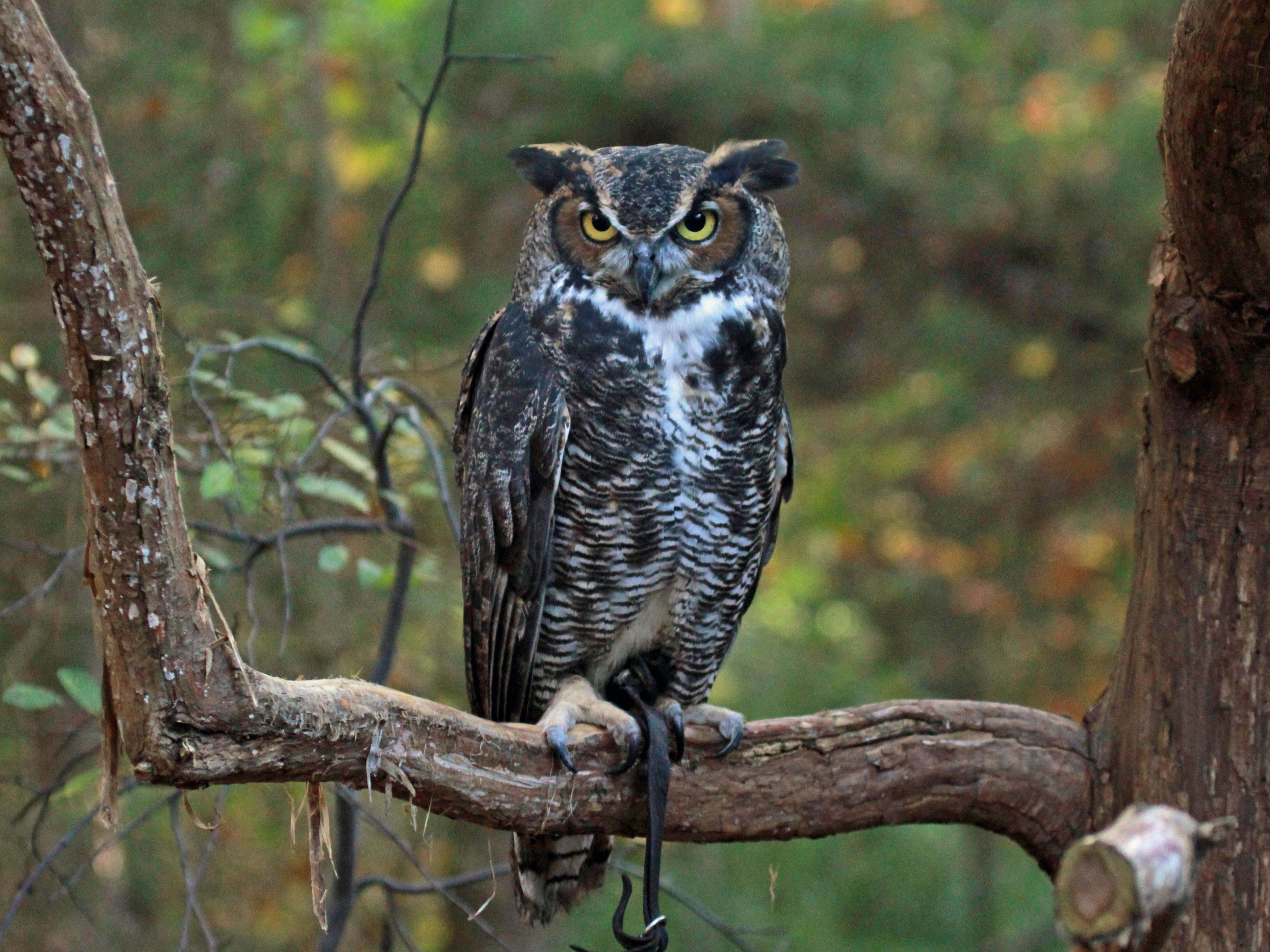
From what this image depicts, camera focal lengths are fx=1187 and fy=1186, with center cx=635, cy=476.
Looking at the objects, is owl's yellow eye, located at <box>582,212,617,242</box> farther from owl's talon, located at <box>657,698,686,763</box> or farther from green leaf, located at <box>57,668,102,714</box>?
green leaf, located at <box>57,668,102,714</box>

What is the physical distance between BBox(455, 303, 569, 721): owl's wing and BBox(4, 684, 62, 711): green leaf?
2.41 feet

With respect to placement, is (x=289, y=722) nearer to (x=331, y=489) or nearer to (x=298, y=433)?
(x=331, y=489)

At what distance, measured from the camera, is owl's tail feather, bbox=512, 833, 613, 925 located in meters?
2.29

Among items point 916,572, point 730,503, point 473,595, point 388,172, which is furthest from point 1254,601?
point 916,572

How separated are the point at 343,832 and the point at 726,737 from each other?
0.90 metres

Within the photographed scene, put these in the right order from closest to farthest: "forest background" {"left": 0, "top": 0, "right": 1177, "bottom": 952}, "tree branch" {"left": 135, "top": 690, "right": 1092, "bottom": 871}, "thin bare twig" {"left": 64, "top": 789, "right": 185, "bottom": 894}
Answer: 1. "tree branch" {"left": 135, "top": 690, "right": 1092, "bottom": 871}
2. "thin bare twig" {"left": 64, "top": 789, "right": 185, "bottom": 894}
3. "forest background" {"left": 0, "top": 0, "right": 1177, "bottom": 952}

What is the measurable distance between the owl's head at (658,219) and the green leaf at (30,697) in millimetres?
1113

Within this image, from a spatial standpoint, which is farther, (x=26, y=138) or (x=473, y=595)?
(x=473, y=595)

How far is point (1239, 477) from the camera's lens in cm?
200

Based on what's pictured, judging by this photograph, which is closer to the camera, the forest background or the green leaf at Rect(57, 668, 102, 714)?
the green leaf at Rect(57, 668, 102, 714)

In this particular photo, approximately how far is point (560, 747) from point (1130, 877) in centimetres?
113

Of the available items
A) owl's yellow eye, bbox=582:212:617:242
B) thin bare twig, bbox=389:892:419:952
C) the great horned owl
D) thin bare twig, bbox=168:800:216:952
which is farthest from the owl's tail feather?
owl's yellow eye, bbox=582:212:617:242

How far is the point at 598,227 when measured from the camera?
2.16m

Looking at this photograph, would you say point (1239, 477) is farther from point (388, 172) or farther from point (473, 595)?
point (388, 172)
